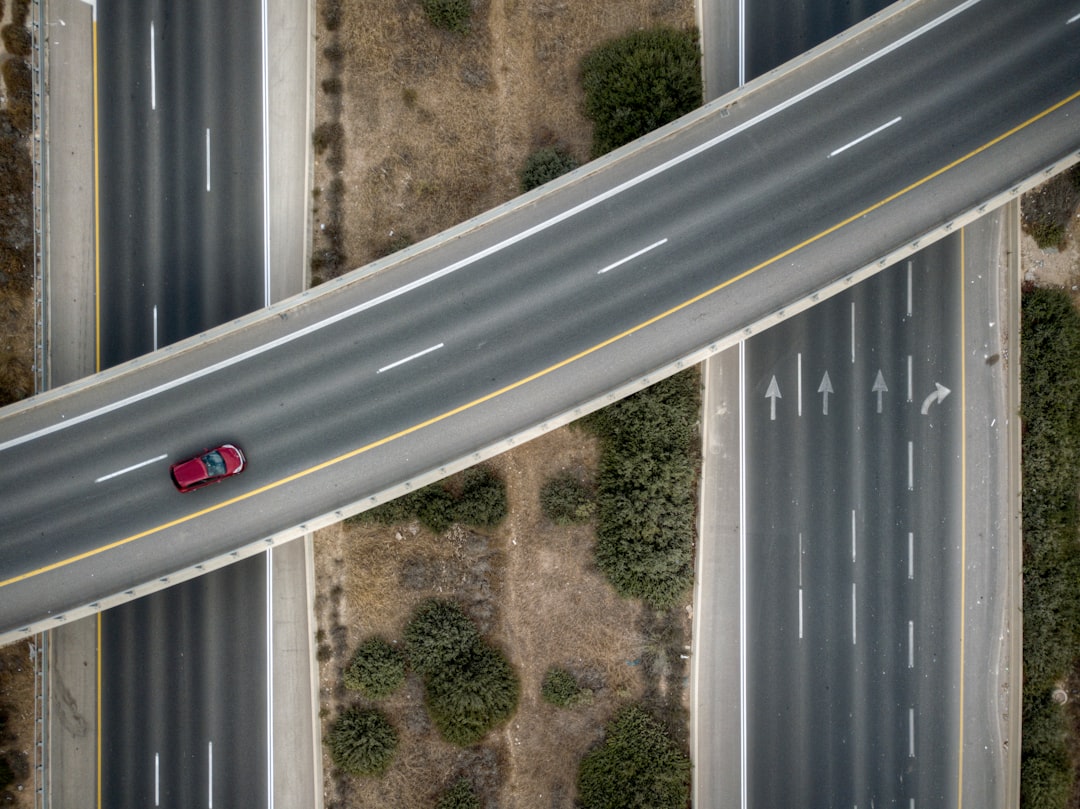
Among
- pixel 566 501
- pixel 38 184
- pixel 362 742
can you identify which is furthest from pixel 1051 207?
pixel 38 184

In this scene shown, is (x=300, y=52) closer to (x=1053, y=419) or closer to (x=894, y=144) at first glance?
(x=894, y=144)

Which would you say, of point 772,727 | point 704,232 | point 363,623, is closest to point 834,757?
point 772,727

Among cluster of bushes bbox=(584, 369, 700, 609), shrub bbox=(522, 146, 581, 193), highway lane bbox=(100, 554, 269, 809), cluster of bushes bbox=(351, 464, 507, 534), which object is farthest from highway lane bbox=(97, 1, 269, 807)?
cluster of bushes bbox=(584, 369, 700, 609)

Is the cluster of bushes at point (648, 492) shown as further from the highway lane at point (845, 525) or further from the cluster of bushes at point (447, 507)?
the cluster of bushes at point (447, 507)

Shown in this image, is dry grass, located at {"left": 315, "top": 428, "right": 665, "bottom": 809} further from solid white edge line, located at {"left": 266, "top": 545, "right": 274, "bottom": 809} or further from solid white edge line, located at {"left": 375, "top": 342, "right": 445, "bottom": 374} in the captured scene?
solid white edge line, located at {"left": 375, "top": 342, "right": 445, "bottom": 374}

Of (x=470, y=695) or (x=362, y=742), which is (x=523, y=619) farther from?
(x=362, y=742)

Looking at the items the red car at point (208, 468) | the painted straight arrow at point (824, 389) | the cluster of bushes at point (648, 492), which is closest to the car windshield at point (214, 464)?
the red car at point (208, 468)

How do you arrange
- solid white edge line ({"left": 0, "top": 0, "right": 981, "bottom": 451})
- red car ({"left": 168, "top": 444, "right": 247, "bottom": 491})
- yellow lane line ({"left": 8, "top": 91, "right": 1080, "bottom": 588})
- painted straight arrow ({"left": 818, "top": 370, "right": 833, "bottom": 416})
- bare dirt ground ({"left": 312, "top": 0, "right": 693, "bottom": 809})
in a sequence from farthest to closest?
painted straight arrow ({"left": 818, "top": 370, "right": 833, "bottom": 416}) → bare dirt ground ({"left": 312, "top": 0, "right": 693, "bottom": 809}) → solid white edge line ({"left": 0, "top": 0, "right": 981, "bottom": 451}) → yellow lane line ({"left": 8, "top": 91, "right": 1080, "bottom": 588}) → red car ({"left": 168, "top": 444, "right": 247, "bottom": 491})
